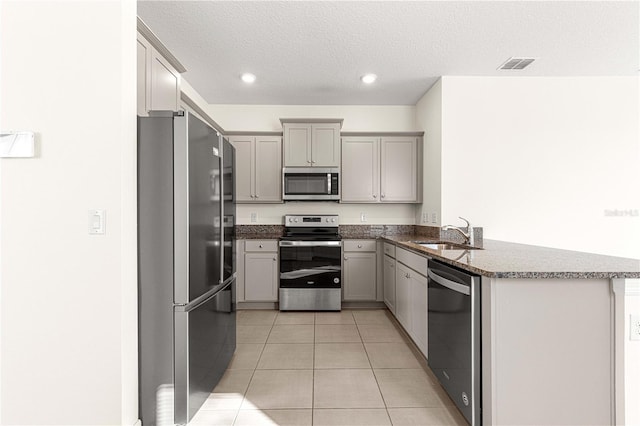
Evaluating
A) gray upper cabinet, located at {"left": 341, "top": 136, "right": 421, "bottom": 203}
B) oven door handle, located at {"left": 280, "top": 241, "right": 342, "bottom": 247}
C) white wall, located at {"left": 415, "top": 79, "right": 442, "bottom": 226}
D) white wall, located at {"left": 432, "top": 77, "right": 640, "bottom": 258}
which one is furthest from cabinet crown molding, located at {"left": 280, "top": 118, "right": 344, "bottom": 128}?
oven door handle, located at {"left": 280, "top": 241, "right": 342, "bottom": 247}

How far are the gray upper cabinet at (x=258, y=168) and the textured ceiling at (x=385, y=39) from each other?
723 millimetres

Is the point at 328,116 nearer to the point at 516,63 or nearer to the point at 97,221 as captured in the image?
the point at 516,63

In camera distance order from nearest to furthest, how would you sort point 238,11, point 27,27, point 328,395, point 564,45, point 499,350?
point 499,350 → point 27,27 → point 328,395 → point 238,11 → point 564,45

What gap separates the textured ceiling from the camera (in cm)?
234

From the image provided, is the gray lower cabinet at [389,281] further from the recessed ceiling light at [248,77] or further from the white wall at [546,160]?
the recessed ceiling light at [248,77]

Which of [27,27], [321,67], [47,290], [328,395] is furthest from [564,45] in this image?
[47,290]

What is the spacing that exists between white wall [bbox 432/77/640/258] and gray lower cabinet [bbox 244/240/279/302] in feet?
7.10

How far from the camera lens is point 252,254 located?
416cm

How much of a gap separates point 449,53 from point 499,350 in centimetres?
258

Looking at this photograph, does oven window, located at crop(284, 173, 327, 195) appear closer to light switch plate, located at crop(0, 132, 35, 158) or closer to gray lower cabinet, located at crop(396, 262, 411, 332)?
gray lower cabinet, located at crop(396, 262, 411, 332)

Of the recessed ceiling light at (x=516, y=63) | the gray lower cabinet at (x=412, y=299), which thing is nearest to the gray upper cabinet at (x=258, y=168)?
the gray lower cabinet at (x=412, y=299)

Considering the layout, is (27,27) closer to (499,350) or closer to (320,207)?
(499,350)

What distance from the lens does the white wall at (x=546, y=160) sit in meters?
3.55

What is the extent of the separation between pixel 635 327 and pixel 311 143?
3.45m
